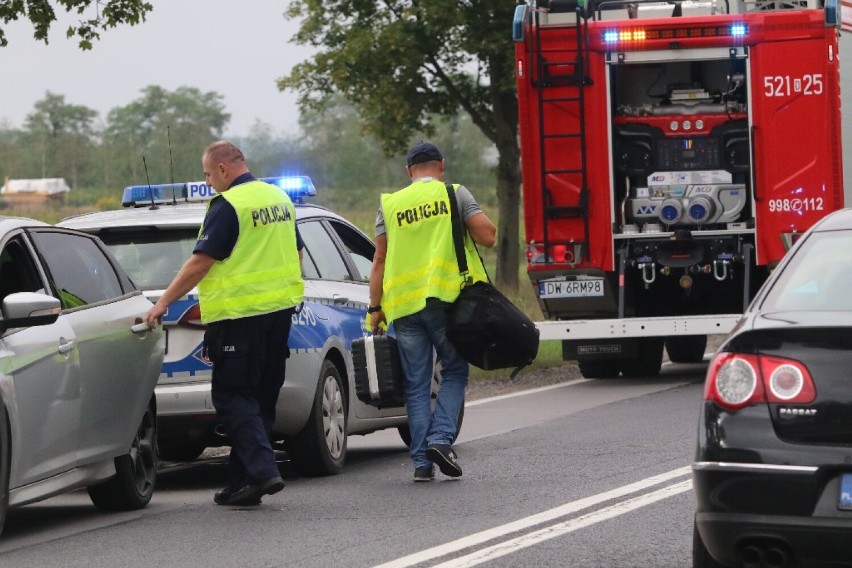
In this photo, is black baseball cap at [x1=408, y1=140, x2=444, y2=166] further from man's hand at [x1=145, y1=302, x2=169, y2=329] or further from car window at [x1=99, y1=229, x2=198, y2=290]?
man's hand at [x1=145, y1=302, x2=169, y2=329]

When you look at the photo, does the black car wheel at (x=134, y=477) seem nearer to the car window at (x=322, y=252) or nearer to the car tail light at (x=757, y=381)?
the car window at (x=322, y=252)

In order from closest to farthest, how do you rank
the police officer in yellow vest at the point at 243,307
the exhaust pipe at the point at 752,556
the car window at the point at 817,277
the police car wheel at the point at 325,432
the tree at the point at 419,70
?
the exhaust pipe at the point at 752,556
the car window at the point at 817,277
the police officer in yellow vest at the point at 243,307
the police car wheel at the point at 325,432
the tree at the point at 419,70

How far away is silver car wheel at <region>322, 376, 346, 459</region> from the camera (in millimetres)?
10320

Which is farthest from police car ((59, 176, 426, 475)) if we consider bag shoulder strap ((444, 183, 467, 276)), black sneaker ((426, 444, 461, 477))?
bag shoulder strap ((444, 183, 467, 276))

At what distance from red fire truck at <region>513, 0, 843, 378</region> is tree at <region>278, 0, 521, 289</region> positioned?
570 inches

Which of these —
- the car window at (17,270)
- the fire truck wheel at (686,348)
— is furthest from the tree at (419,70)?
the car window at (17,270)

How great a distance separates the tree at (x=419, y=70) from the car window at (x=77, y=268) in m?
22.1

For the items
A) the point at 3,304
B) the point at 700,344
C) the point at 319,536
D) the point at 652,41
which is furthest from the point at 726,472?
the point at 700,344

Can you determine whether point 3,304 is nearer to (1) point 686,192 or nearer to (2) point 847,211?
(2) point 847,211

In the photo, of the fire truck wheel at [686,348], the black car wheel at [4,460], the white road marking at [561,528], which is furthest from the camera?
the fire truck wheel at [686,348]

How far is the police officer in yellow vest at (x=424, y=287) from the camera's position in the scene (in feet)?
31.8

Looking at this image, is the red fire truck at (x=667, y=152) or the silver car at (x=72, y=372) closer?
the silver car at (x=72, y=372)

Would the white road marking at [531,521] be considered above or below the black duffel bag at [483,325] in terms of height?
below

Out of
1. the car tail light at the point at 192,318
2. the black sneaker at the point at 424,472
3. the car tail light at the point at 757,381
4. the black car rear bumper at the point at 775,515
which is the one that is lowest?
the black sneaker at the point at 424,472
